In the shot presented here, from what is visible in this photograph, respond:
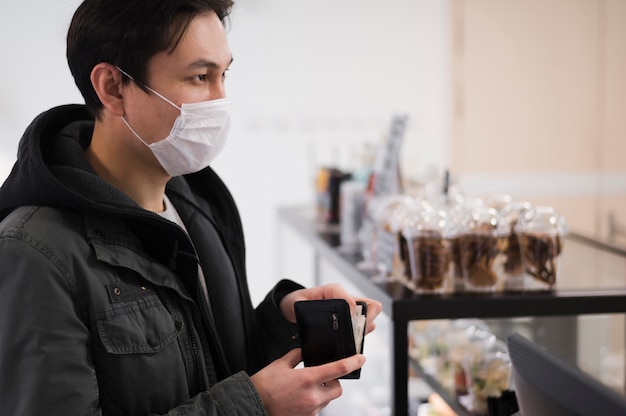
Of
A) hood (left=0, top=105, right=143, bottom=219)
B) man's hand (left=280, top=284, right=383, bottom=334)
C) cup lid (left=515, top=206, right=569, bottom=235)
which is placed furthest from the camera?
cup lid (left=515, top=206, right=569, bottom=235)

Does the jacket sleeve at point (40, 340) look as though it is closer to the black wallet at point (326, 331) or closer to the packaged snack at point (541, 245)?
the black wallet at point (326, 331)

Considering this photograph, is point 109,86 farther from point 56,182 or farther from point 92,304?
point 92,304

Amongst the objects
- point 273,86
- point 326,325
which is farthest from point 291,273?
point 326,325

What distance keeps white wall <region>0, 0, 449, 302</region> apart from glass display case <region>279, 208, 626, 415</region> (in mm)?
2822

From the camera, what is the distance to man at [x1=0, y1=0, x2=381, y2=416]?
1416 mm

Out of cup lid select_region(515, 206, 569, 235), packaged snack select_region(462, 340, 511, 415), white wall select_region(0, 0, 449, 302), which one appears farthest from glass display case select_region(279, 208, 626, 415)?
white wall select_region(0, 0, 449, 302)

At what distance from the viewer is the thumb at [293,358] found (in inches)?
65.9

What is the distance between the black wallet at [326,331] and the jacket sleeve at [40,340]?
1.50 feet

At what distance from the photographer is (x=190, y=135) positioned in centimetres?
170

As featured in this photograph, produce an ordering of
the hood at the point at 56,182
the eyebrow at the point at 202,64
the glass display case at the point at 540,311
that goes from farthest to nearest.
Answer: the glass display case at the point at 540,311 → the eyebrow at the point at 202,64 → the hood at the point at 56,182

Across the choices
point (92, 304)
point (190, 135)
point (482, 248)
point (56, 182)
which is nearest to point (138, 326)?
point (92, 304)

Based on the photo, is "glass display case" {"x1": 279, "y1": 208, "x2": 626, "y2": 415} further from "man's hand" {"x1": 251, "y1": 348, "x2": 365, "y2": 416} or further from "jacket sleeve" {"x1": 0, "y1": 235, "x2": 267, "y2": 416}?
"jacket sleeve" {"x1": 0, "y1": 235, "x2": 267, "y2": 416}

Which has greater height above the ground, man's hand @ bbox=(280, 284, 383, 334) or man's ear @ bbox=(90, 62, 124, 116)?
man's ear @ bbox=(90, 62, 124, 116)

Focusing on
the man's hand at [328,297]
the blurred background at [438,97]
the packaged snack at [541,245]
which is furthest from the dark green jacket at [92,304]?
the blurred background at [438,97]
